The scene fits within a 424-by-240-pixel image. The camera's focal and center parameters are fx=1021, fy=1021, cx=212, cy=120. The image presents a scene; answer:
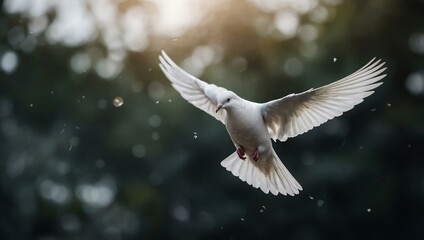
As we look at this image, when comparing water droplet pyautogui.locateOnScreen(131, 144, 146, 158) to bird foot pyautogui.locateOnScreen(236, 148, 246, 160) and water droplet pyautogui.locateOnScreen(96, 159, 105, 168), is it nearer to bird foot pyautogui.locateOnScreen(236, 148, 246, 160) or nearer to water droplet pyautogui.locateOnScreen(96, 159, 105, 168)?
water droplet pyautogui.locateOnScreen(96, 159, 105, 168)

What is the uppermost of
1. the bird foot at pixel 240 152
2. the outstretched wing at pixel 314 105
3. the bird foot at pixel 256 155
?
the outstretched wing at pixel 314 105

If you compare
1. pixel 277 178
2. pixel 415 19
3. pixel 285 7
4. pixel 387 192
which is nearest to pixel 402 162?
pixel 387 192

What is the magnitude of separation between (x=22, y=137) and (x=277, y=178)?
831 centimetres

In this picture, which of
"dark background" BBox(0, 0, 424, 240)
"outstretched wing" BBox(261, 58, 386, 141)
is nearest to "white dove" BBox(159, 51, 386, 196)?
"outstretched wing" BBox(261, 58, 386, 141)

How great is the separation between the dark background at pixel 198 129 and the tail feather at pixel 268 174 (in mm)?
6167

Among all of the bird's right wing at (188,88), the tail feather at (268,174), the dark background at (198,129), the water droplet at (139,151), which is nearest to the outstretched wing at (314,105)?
the tail feather at (268,174)

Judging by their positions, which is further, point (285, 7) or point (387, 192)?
point (285, 7)

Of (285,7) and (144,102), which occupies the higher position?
(285,7)

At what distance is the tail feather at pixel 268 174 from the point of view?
5.78 metres

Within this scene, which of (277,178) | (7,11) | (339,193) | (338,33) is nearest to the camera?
(277,178)

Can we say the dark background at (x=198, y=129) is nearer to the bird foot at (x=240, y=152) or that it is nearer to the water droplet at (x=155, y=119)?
the water droplet at (x=155, y=119)

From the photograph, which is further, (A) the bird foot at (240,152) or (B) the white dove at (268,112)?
(A) the bird foot at (240,152)

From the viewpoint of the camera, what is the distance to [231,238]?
12.6 m

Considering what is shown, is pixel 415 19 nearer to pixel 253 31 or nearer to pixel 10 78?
pixel 253 31
